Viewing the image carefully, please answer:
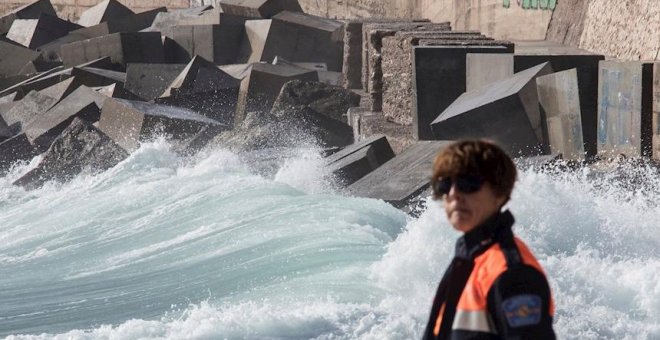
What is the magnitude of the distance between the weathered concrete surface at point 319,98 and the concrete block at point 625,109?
4.82 metres

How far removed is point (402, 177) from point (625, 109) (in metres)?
1.55

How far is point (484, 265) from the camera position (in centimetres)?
251

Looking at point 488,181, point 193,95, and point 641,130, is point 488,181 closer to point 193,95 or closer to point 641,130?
point 641,130

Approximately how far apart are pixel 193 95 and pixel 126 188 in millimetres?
3064

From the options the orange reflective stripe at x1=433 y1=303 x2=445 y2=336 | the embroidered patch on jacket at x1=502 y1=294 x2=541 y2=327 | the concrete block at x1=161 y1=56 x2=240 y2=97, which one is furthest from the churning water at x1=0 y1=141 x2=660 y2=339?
the concrete block at x1=161 y1=56 x2=240 y2=97

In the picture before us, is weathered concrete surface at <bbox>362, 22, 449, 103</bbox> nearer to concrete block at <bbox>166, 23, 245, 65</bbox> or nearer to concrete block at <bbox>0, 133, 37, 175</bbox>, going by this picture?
concrete block at <bbox>0, 133, 37, 175</bbox>

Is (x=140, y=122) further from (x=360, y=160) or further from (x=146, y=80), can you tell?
(x=146, y=80)

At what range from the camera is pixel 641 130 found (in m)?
8.07

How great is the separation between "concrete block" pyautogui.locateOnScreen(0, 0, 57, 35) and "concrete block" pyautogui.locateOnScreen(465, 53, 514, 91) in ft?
42.9

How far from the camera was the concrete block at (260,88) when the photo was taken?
548 inches

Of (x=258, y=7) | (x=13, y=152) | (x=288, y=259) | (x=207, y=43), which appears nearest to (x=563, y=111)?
(x=288, y=259)

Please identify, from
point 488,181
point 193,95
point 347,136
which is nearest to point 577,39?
point 347,136

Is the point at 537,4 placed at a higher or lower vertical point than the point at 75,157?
higher

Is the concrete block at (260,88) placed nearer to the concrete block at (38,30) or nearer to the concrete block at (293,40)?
the concrete block at (293,40)
